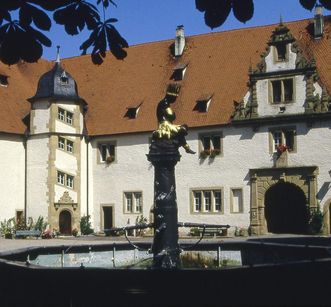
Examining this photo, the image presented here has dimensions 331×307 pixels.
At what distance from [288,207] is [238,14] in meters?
28.8

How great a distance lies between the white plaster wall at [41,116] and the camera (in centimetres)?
3444

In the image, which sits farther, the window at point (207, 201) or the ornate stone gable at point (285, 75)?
the window at point (207, 201)

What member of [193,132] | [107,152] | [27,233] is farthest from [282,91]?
[27,233]

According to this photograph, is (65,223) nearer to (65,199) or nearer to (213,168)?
(65,199)

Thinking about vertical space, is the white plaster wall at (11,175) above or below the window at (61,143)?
below

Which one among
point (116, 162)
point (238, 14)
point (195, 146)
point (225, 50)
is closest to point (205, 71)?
point (225, 50)

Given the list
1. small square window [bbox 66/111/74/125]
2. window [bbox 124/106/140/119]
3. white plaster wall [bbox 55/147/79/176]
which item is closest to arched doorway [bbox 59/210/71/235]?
white plaster wall [bbox 55/147/79/176]

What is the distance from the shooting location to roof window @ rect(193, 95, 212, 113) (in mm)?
33094

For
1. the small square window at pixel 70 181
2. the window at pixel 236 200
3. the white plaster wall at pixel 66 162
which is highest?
the white plaster wall at pixel 66 162

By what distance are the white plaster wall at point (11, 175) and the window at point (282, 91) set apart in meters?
14.1

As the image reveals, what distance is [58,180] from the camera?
3466 centimetres

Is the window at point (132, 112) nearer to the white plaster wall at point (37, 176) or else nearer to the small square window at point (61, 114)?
the small square window at point (61, 114)

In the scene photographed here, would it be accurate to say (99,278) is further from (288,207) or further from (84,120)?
(84,120)

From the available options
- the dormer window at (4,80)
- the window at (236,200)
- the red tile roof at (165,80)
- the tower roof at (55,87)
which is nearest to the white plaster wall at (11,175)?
the red tile roof at (165,80)
